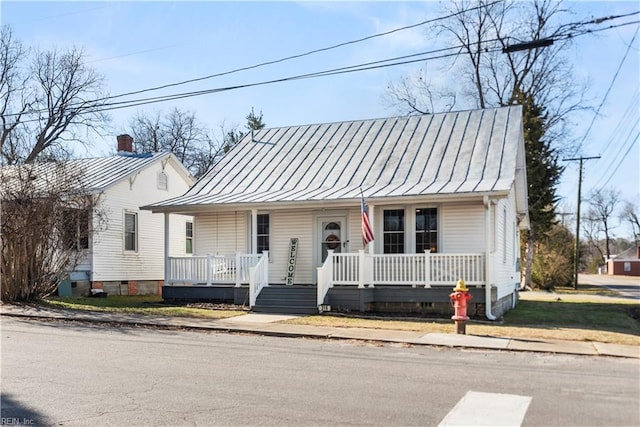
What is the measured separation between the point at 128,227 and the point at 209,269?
7988 millimetres

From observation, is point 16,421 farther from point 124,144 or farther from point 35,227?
point 124,144

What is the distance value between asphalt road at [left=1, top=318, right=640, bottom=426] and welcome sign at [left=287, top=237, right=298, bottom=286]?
7.88 metres

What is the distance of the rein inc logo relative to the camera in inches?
231

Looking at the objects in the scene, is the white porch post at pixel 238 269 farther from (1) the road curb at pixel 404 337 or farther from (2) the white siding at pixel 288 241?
(1) the road curb at pixel 404 337

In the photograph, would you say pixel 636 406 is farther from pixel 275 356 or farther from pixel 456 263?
pixel 456 263

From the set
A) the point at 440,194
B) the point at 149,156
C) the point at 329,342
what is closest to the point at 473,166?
the point at 440,194

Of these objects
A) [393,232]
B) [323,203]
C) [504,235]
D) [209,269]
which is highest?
[323,203]

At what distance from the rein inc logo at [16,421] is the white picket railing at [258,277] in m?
11.5

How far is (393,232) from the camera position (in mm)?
18484

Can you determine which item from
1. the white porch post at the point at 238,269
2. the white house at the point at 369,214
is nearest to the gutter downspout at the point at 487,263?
the white house at the point at 369,214

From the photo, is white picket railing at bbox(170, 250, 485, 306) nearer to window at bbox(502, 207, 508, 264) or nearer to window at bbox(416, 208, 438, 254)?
window at bbox(416, 208, 438, 254)

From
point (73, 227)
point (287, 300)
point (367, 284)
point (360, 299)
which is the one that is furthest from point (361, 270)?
point (73, 227)

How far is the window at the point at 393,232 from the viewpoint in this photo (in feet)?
60.3

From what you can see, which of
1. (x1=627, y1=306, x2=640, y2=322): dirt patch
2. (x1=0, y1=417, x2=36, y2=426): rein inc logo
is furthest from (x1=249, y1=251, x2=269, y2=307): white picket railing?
(x1=627, y1=306, x2=640, y2=322): dirt patch
